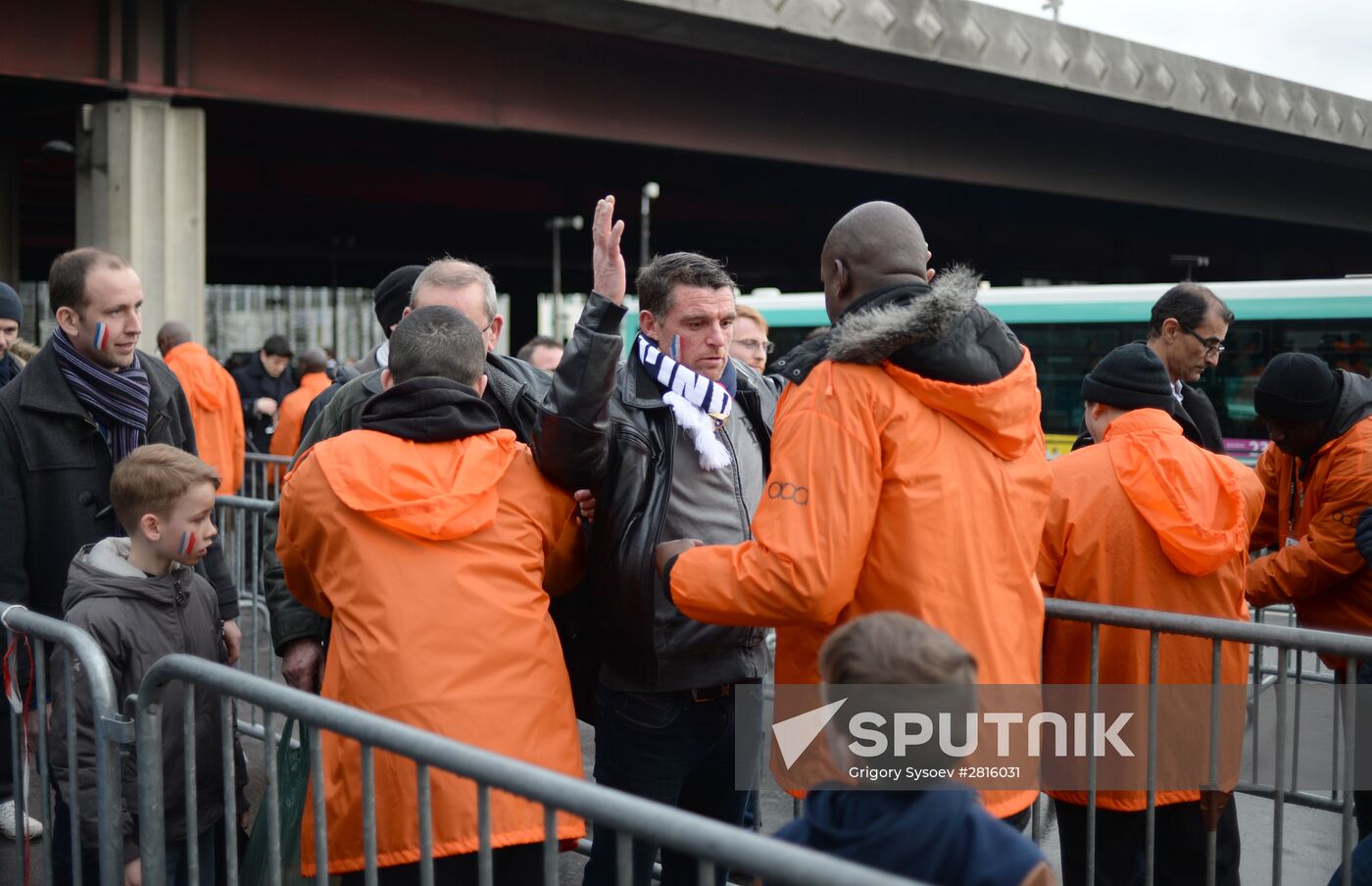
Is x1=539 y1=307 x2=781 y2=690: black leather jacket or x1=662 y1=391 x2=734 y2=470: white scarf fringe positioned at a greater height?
x1=662 y1=391 x2=734 y2=470: white scarf fringe

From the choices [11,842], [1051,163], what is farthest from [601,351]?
[1051,163]

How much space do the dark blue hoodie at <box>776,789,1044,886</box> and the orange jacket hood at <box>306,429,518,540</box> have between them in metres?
1.16

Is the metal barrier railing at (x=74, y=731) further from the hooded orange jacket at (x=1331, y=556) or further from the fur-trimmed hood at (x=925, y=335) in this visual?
the hooded orange jacket at (x=1331, y=556)

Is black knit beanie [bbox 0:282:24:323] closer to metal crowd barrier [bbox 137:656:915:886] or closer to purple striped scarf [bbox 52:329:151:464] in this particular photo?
purple striped scarf [bbox 52:329:151:464]

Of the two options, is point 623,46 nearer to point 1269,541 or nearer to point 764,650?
point 1269,541

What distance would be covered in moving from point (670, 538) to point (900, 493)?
767mm

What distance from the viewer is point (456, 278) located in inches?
153

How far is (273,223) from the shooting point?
32.6 m

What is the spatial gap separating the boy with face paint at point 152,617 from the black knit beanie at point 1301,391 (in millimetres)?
3619

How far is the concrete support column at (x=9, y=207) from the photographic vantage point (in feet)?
70.0

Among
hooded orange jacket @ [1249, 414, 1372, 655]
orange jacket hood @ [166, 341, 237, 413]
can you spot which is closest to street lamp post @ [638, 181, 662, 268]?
orange jacket hood @ [166, 341, 237, 413]

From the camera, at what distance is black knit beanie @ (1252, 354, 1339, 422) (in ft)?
15.1

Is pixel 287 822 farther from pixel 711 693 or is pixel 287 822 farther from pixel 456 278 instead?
pixel 456 278

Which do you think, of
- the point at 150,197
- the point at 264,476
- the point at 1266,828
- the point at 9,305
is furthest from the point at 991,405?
the point at 150,197
